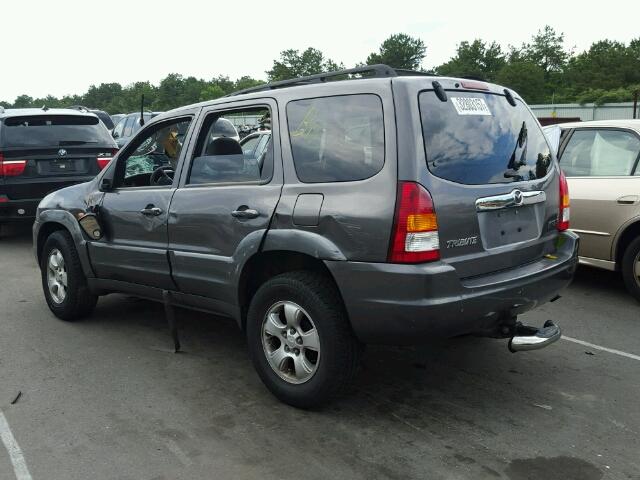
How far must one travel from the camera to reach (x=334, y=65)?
119 meters

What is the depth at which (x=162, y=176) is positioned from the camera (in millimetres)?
4930

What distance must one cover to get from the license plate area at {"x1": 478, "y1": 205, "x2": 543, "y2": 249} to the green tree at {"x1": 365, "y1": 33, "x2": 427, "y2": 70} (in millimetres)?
114586

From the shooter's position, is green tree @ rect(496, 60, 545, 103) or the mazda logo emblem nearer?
the mazda logo emblem

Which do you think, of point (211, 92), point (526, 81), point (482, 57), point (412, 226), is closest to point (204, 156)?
point (412, 226)

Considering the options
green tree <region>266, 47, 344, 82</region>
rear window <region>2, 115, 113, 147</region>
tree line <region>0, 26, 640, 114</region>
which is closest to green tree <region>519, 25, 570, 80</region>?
tree line <region>0, 26, 640, 114</region>

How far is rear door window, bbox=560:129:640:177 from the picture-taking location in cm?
594

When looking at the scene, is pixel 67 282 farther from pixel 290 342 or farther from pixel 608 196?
pixel 608 196

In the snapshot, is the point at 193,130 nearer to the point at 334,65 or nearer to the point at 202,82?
the point at 334,65

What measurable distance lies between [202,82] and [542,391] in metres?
135

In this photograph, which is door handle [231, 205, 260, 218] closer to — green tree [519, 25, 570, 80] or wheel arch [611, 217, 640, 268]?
wheel arch [611, 217, 640, 268]

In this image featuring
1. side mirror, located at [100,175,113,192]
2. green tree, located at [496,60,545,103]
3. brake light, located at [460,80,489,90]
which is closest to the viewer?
brake light, located at [460,80,489,90]

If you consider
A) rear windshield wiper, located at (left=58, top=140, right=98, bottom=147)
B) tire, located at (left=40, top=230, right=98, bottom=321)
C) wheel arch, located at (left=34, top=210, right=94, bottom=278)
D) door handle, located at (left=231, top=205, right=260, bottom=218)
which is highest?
rear windshield wiper, located at (left=58, top=140, right=98, bottom=147)

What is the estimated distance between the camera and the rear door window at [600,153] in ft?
19.5

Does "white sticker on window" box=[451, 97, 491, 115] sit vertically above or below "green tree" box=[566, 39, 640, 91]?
below
